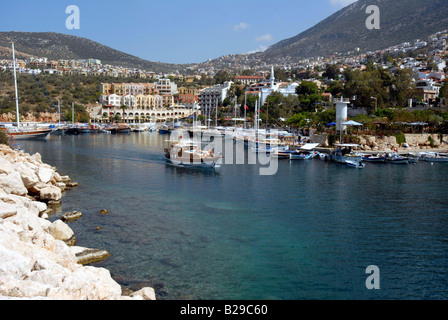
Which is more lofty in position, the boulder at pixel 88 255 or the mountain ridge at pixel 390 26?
the mountain ridge at pixel 390 26

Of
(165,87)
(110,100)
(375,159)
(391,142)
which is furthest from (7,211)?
(165,87)

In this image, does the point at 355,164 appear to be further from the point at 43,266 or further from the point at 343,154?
the point at 43,266

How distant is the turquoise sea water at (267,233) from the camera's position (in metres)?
10.1

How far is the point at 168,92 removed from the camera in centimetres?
10956

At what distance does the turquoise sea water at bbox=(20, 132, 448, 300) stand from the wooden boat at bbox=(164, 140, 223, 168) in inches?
111

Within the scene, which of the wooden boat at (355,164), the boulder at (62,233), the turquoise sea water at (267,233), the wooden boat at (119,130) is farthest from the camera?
the wooden boat at (119,130)

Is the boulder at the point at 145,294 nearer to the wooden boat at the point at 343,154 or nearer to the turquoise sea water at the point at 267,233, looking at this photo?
the turquoise sea water at the point at 267,233

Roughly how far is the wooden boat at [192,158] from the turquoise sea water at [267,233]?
Result: 9.26ft

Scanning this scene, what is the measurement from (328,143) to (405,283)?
3290 cm

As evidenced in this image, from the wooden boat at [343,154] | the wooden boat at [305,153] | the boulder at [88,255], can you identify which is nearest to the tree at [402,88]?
the wooden boat at [343,154]

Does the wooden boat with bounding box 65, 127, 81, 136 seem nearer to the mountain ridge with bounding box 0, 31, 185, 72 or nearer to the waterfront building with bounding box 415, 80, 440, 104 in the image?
the waterfront building with bounding box 415, 80, 440, 104

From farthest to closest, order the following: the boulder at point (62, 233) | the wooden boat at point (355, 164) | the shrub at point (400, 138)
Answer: the shrub at point (400, 138), the wooden boat at point (355, 164), the boulder at point (62, 233)

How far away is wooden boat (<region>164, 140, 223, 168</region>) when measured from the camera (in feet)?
96.1

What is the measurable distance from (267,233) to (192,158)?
16.7m
